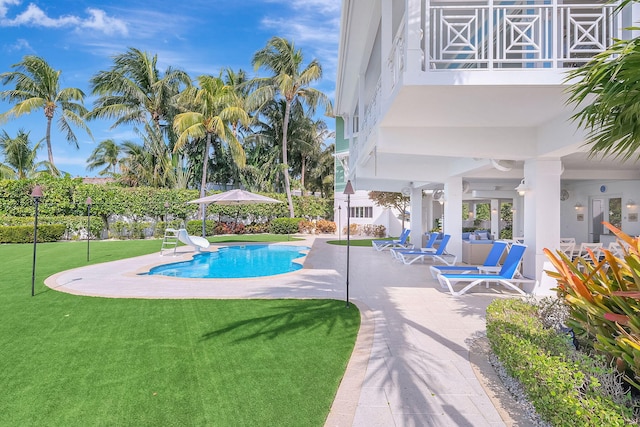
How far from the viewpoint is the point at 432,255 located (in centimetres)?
1323

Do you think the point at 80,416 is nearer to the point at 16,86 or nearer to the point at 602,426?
the point at 602,426

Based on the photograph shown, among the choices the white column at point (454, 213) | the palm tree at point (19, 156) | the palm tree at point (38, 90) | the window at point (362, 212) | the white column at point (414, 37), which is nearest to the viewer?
the white column at point (414, 37)

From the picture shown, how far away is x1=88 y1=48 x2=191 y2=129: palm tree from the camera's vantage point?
95.3 feet

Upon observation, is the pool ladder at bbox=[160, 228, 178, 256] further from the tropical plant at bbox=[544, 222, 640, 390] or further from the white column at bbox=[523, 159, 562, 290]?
the tropical plant at bbox=[544, 222, 640, 390]

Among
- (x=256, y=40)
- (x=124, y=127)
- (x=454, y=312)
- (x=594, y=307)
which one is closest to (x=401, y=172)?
(x=454, y=312)

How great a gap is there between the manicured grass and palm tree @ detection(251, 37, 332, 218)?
78.3 feet

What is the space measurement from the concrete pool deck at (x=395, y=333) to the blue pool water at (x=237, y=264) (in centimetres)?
134

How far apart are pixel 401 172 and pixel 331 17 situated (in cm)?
1308

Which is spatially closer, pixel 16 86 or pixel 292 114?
pixel 16 86

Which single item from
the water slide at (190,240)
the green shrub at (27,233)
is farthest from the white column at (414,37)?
the green shrub at (27,233)

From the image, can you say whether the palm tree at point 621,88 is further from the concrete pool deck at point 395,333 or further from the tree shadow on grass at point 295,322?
the tree shadow on grass at point 295,322

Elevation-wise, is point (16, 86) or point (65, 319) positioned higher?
point (16, 86)

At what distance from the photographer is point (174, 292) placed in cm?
900

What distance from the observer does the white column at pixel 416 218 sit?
18900mm
